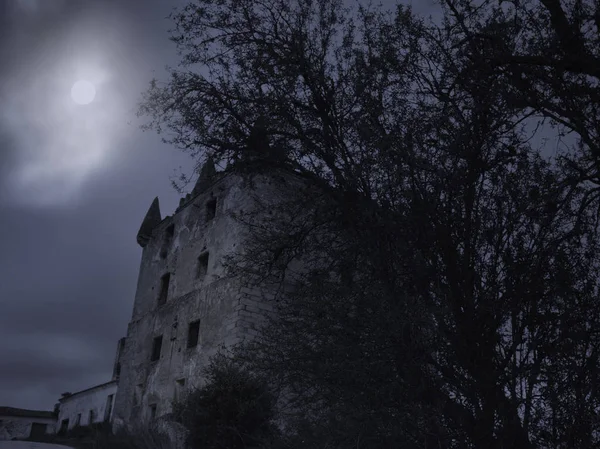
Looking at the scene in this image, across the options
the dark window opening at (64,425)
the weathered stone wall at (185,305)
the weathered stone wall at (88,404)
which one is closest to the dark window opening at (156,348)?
the weathered stone wall at (185,305)

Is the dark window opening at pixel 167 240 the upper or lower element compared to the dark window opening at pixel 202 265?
upper

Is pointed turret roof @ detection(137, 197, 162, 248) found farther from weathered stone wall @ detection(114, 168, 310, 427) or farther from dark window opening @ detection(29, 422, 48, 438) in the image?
dark window opening @ detection(29, 422, 48, 438)

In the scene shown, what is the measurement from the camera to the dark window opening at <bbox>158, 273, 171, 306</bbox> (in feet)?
80.1

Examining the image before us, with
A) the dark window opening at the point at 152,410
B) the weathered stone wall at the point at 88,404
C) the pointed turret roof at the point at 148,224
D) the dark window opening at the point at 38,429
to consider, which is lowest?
the dark window opening at the point at 152,410

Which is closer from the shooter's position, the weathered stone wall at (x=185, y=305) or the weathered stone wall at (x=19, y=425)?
the weathered stone wall at (x=185, y=305)

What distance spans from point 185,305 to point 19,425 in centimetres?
2905

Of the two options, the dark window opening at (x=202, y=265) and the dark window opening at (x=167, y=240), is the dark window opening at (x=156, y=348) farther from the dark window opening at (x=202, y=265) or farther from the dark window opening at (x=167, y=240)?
the dark window opening at (x=167, y=240)

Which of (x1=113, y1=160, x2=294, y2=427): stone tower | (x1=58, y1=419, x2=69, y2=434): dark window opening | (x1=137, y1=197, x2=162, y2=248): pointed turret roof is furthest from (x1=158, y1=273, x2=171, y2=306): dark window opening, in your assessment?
(x1=58, y1=419, x2=69, y2=434): dark window opening

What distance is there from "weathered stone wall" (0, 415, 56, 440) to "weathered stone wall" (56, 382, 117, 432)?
2.73 m

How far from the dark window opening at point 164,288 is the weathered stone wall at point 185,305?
0.36 ft

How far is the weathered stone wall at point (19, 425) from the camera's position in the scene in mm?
42031

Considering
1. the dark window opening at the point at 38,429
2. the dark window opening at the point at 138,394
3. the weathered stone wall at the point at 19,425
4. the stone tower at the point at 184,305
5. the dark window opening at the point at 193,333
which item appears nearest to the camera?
the stone tower at the point at 184,305

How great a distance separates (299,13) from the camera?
9086mm

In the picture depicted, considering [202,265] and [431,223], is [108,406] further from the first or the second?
[431,223]
